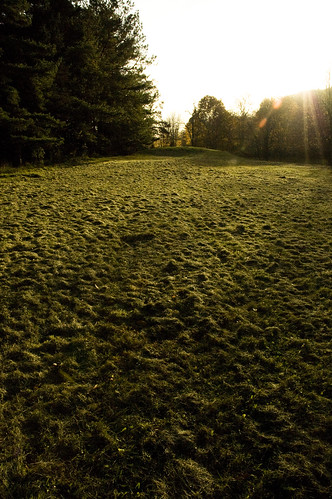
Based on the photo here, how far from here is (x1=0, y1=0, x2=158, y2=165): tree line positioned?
17.0 metres

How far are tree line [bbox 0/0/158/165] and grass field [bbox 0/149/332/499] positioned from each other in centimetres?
1148

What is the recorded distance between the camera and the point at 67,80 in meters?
21.7

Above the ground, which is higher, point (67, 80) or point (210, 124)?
point (210, 124)

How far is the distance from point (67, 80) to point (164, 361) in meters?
24.3

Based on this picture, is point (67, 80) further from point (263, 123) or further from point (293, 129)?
point (293, 129)

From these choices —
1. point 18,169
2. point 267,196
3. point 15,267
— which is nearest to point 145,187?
point 267,196

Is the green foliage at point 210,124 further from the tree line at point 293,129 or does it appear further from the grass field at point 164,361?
the grass field at point 164,361

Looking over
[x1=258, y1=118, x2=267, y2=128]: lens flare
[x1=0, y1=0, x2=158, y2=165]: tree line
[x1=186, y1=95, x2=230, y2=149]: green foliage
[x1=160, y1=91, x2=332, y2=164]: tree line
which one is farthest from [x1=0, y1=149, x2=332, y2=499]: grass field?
[x1=186, y1=95, x2=230, y2=149]: green foliage

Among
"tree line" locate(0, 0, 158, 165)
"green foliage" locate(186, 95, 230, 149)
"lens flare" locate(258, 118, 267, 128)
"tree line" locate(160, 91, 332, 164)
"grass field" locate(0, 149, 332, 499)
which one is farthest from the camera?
"green foliage" locate(186, 95, 230, 149)

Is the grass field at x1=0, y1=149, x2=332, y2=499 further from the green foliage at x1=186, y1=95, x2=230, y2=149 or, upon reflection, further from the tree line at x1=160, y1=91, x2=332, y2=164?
the green foliage at x1=186, y1=95, x2=230, y2=149

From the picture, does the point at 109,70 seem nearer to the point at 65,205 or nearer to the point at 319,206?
the point at 65,205

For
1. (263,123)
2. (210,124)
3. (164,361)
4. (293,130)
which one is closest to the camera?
(164,361)

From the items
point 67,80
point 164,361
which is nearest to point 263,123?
point 67,80

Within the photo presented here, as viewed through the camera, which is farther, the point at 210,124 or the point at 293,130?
the point at 210,124
